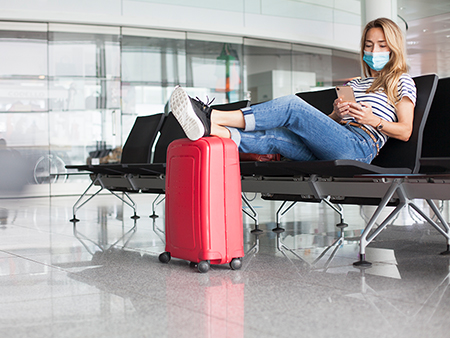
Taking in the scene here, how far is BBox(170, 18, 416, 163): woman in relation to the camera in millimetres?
2141

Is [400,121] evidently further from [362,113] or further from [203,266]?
[203,266]

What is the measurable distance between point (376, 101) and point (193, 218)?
111cm

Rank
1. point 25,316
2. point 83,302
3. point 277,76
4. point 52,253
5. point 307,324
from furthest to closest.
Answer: point 277,76
point 52,253
point 83,302
point 25,316
point 307,324

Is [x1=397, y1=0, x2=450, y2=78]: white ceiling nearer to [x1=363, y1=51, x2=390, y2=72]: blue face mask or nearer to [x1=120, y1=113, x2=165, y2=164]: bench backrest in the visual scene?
[x1=120, y1=113, x2=165, y2=164]: bench backrest

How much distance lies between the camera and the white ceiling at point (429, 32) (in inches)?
322

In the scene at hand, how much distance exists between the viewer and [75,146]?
8492 mm

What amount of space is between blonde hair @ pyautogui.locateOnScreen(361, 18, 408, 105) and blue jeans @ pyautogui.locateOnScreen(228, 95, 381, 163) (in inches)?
10.8

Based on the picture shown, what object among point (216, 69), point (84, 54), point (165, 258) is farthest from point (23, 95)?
point (165, 258)

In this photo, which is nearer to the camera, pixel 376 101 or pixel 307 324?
pixel 307 324

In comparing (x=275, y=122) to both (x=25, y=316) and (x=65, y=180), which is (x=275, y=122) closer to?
(x=25, y=316)

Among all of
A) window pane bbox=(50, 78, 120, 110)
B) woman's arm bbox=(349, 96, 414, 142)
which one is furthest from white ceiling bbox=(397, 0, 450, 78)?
woman's arm bbox=(349, 96, 414, 142)

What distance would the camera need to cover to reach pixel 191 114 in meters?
2.04

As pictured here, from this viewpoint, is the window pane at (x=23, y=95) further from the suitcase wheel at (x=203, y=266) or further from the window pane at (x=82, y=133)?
the suitcase wheel at (x=203, y=266)

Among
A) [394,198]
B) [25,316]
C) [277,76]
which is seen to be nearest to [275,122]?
[394,198]
